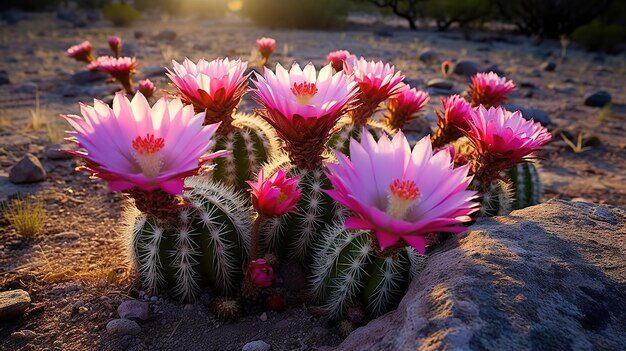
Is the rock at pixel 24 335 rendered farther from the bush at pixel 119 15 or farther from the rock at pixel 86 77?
the bush at pixel 119 15

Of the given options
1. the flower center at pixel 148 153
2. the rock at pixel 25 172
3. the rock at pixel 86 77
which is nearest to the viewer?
the flower center at pixel 148 153

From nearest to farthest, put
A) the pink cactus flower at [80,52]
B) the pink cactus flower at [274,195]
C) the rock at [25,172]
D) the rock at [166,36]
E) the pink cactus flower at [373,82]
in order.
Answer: the pink cactus flower at [274,195]
the pink cactus flower at [373,82]
the rock at [25,172]
the pink cactus flower at [80,52]
the rock at [166,36]

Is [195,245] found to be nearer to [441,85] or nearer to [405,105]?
[405,105]

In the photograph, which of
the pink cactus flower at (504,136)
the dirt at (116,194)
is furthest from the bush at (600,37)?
the pink cactus flower at (504,136)

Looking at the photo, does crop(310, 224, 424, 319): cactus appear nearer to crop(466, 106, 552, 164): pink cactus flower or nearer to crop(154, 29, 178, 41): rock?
crop(466, 106, 552, 164): pink cactus flower

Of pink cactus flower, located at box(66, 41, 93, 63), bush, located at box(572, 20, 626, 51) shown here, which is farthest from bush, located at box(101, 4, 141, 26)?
bush, located at box(572, 20, 626, 51)

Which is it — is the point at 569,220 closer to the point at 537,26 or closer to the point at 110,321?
the point at 110,321
